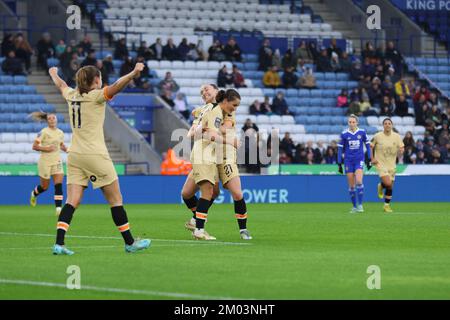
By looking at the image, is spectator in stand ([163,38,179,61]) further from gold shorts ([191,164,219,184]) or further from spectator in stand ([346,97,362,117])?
gold shorts ([191,164,219,184])

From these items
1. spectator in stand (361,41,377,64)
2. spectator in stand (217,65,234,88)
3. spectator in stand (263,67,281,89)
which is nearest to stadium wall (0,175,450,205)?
spectator in stand (217,65,234,88)

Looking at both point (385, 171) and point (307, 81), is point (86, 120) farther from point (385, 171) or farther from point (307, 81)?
point (307, 81)

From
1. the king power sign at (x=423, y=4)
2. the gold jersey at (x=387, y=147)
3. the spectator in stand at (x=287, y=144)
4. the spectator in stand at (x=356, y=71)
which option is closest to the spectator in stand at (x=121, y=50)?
the spectator in stand at (x=287, y=144)

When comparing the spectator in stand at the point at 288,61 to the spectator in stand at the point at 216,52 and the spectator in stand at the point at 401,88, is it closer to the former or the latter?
the spectator in stand at the point at 216,52

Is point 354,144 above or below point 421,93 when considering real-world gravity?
below

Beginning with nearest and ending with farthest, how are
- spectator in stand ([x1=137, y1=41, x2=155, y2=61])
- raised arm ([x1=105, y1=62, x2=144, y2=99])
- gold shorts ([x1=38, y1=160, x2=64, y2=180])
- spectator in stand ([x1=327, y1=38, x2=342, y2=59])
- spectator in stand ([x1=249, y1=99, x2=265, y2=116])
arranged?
raised arm ([x1=105, y1=62, x2=144, y2=99]), gold shorts ([x1=38, y1=160, x2=64, y2=180]), spectator in stand ([x1=249, y1=99, x2=265, y2=116]), spectator in stand ([x1=137, y1=41, x2=155, y2=61]), spectator in stand ([x1=327, y1=38, x2=342, y2=59])

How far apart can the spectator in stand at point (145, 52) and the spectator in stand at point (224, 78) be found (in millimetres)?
2647

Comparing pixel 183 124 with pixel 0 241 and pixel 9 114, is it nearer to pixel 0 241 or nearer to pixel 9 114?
pixel 9 114

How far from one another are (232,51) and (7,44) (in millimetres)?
8754

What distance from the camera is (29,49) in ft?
129

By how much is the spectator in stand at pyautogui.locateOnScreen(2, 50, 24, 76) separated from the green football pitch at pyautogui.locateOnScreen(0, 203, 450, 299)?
16545mm

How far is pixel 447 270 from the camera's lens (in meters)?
12.4

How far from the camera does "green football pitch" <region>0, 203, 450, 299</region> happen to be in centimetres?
1057

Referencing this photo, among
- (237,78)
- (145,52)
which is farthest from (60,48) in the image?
(237,78)
